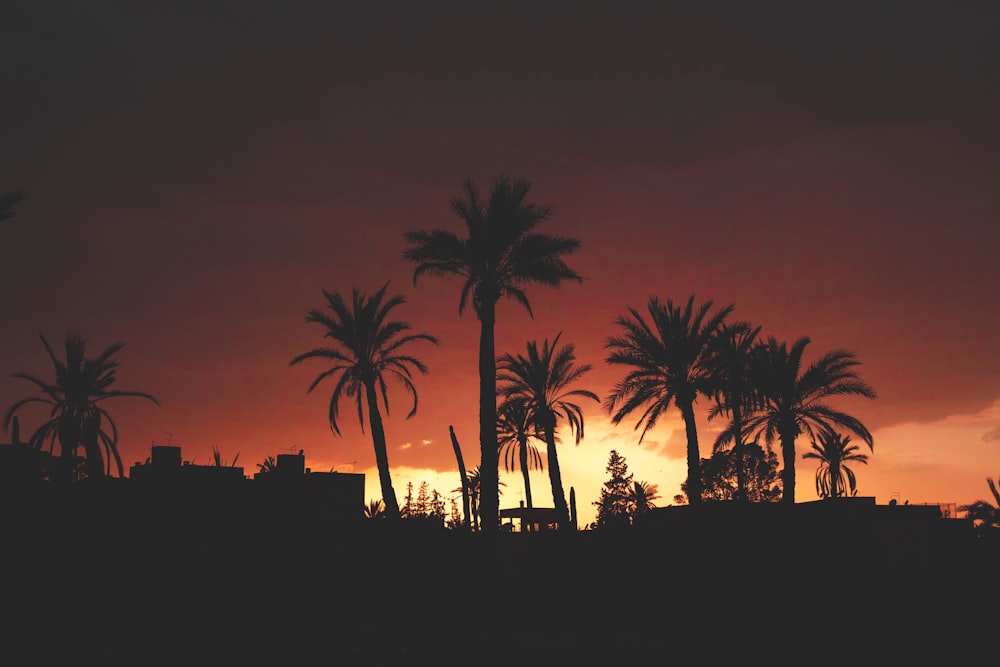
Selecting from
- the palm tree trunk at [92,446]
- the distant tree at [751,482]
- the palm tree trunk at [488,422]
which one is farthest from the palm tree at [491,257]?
the distant tree at [751,482]

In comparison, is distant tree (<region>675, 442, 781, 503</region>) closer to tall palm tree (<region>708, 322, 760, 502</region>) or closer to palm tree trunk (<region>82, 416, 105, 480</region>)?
tall palm tree (<region>708, 322, 760, 502</region>)

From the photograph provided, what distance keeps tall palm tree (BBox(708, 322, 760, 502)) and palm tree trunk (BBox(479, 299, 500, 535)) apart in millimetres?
12111

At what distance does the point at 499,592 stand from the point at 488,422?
6.99 metres

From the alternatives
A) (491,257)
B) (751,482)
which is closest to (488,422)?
(491,257)

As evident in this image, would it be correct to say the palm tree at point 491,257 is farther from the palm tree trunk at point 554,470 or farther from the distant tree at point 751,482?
the distant tree at point 751,482

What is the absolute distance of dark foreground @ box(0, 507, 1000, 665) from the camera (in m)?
24.7

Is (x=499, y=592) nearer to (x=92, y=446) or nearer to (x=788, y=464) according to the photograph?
(x=788, y=464)

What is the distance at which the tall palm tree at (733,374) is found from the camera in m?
45.4

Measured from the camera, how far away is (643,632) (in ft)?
89.2

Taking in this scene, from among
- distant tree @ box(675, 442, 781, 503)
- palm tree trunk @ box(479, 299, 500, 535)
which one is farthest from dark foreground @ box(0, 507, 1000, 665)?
distant tree @ box(675, 442, 781, 503)

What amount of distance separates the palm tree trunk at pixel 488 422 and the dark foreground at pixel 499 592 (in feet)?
4.47

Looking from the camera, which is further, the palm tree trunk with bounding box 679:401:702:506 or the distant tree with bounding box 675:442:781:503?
the distant tree with bounding box 675:442:781:503

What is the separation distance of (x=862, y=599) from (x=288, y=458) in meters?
25.6

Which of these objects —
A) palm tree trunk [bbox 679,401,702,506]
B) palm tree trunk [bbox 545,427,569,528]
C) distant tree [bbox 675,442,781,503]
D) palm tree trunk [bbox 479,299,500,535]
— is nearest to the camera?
palm tree trunk [bbox 479,299,500,535]
